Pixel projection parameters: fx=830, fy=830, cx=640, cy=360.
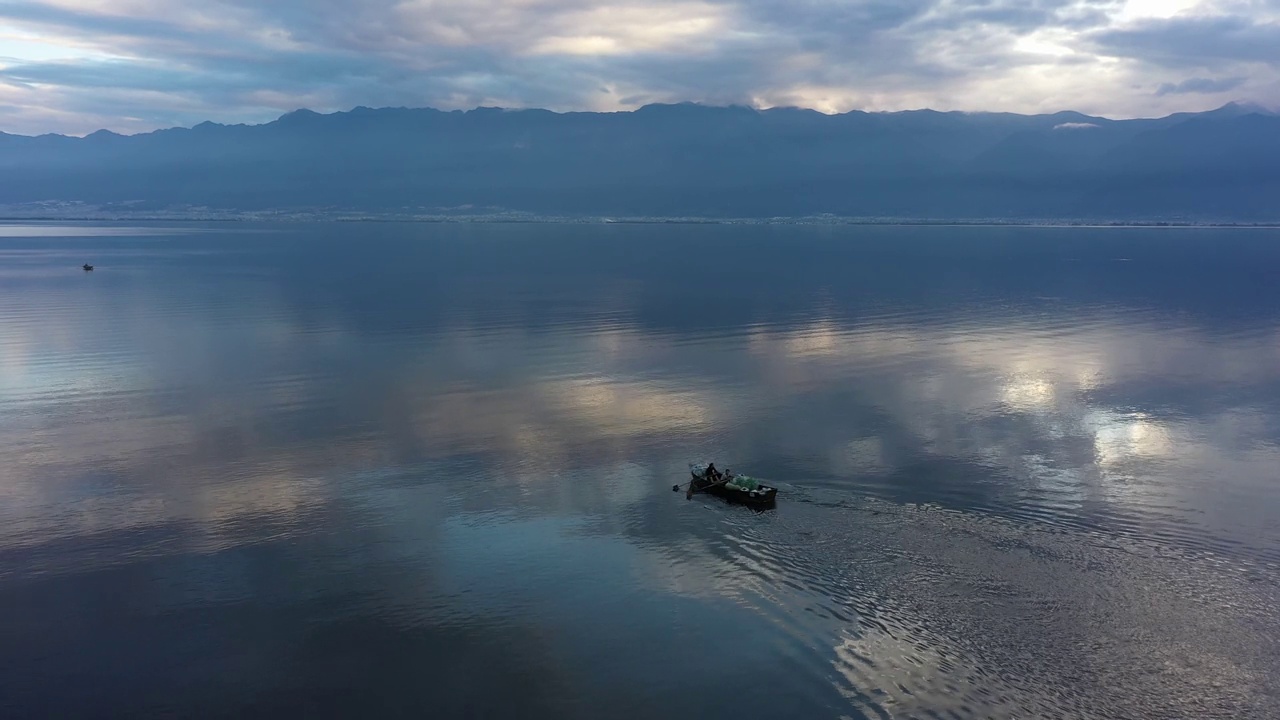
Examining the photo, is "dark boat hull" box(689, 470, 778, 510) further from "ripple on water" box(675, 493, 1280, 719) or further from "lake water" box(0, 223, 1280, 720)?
"ripple on water" box(675, 493, 1280, 719)

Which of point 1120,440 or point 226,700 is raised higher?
point 1120,440

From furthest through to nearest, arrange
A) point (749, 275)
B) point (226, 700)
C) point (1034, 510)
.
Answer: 1. point (749, 275)
2. point (1034, 510)
3. point (226, 700)

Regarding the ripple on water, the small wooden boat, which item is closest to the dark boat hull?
the small wooden boat

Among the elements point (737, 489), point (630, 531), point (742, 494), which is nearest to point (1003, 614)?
point (742, 494)

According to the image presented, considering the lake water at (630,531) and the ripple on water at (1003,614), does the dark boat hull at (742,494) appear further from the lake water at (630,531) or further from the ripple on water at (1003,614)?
the ripple on water at (1003,614)

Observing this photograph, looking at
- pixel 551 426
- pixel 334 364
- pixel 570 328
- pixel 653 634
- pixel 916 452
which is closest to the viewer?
pixel 653 634

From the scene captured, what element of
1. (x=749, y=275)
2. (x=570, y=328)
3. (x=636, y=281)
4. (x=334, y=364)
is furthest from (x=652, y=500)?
(x=749, y=275)

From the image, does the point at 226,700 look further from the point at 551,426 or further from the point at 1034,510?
the point at 1034,510

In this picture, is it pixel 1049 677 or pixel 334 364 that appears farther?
pixel 334 364
